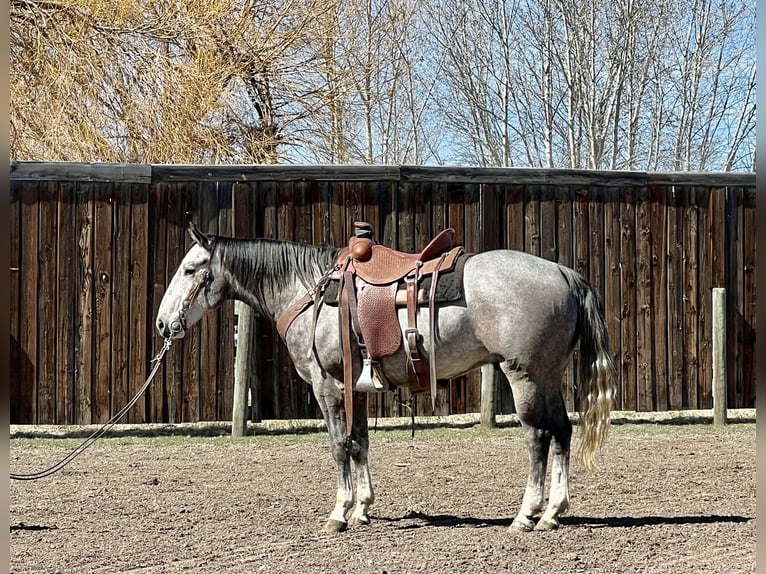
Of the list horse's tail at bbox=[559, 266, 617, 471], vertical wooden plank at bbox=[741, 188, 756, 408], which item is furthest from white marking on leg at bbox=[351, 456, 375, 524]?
vertical wooden plank at bbox=[741, 188, 756, 408]

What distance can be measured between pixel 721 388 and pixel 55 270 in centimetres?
676

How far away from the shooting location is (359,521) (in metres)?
5.83

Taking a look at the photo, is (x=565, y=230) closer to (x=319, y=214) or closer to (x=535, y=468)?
(x=319, y=214)

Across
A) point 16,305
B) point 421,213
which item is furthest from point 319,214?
point 16,305

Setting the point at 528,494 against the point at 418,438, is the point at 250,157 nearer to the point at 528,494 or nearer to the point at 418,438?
the point at 418,438

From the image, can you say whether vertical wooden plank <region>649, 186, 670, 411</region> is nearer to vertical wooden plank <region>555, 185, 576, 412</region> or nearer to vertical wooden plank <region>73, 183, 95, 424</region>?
vertical wooden plank <region>555, 185, 576, 412</region>

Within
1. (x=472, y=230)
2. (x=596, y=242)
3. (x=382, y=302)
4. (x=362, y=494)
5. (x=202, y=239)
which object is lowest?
(x=362, y=494)

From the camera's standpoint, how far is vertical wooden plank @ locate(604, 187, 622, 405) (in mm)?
10008

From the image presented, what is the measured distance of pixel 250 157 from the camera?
13.9 m

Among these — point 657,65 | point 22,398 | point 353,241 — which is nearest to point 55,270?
point 22,398

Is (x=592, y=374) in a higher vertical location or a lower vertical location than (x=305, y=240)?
lower

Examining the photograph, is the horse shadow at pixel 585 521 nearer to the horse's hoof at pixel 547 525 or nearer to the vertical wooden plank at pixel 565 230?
the horse's hoof at pixel 547 525

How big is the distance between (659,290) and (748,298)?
3.35 feet

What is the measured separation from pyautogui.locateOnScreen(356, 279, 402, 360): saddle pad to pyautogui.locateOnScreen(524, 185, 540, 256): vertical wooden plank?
4.50 m
